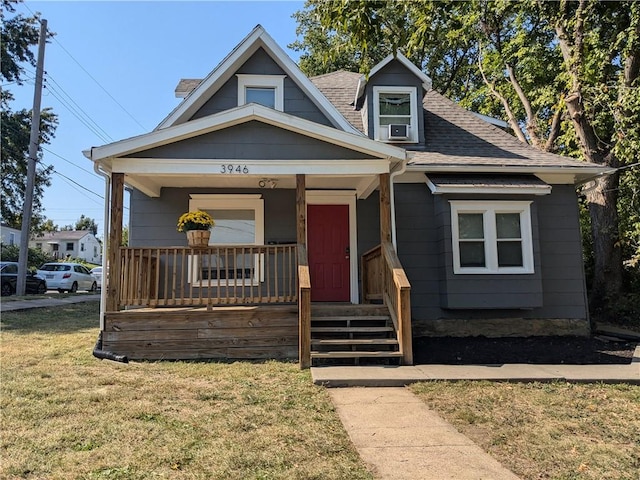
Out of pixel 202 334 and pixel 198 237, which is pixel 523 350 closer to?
pixel 202 334

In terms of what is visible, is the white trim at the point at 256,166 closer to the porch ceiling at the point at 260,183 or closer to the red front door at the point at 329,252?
the porch ceiling at the point at 260,183

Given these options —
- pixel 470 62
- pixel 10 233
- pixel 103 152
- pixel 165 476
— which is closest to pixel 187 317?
pixel 103 152

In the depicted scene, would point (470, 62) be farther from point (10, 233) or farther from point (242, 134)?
point (10, 233)

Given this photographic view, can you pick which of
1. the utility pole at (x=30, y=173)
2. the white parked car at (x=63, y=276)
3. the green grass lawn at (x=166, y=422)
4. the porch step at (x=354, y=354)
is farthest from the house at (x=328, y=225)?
the white parked car at (x=63, y=276)

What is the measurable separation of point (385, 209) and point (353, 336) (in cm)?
204

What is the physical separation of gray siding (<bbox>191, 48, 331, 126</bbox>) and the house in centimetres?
3

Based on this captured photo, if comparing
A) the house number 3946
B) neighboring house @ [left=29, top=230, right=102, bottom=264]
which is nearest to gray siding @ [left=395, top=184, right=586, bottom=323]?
the house number 3946

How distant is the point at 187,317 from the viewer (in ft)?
21.0

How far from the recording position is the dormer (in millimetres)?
9141

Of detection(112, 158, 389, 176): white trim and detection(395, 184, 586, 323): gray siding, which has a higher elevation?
detection(112, 158, 389, 176): white trim

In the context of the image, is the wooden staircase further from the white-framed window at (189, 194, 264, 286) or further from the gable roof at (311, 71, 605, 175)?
the gable roof at (311, 71, 605, 175)

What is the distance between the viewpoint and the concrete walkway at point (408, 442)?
285cm

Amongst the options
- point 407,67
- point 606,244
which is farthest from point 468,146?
point 606,244

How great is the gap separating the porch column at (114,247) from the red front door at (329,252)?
357 cm
